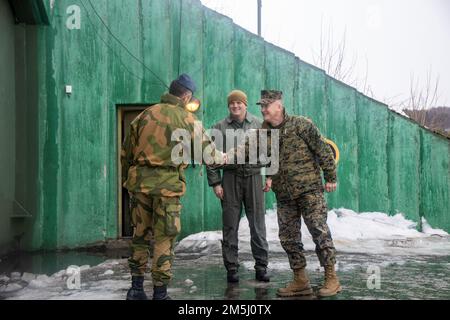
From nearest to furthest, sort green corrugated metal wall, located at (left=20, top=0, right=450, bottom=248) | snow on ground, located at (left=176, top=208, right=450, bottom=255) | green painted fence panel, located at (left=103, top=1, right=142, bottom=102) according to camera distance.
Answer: snow on ground, located at (left=176, top=208, right=450, bottom=255)
green corrugated metal wall, located at (left=20, top=0, right=450, bottom=248)
green painted fence panel, located at (left=103, top=1, right=142, bottom=102)

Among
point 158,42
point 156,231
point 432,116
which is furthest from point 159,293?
point 432,116

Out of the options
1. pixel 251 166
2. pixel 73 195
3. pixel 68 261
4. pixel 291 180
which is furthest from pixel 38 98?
pixel 291 180

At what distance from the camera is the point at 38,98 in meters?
7.02

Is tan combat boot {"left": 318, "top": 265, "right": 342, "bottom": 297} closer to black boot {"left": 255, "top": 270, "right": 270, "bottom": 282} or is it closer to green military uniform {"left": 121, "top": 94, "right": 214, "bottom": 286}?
black boot {"left": 255, "top": 270, "right": 270, "bottom": 282}

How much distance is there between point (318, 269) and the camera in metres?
5.26

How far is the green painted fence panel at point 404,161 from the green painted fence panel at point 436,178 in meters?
0.10

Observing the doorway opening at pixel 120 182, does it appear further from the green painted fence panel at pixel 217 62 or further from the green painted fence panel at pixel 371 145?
the green painted fence panel at pixel 371 145

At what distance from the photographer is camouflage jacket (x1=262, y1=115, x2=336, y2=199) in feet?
13.9

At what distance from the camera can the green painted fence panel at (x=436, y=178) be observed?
24.7ft

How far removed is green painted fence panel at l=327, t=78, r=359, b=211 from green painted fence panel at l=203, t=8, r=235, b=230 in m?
1.57

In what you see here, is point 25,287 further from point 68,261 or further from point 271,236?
point 271,236

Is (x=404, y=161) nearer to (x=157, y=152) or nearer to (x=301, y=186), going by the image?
(x=301, y=186)

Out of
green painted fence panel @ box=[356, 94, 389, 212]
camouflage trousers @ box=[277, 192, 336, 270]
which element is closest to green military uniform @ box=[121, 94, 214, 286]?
camouflage trousers @ box=[277, 192, 336, 270]

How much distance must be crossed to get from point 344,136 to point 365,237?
1.56 metres
